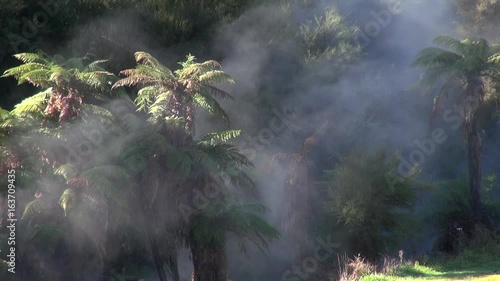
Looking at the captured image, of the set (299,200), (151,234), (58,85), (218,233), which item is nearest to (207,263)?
(218,233)

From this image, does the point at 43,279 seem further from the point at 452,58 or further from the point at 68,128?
the point at 452,58

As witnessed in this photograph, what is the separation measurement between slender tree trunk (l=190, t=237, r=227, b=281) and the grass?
2.48 m

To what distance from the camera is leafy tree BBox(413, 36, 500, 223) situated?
15.3 meters

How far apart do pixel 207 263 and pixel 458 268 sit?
5007 mm

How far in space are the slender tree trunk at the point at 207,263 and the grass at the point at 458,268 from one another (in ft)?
8.12

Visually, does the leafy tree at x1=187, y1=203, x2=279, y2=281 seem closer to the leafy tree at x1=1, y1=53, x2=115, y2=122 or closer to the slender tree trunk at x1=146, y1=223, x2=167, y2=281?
the slender tree trunk at x1=146, y1=223, x2=167, y2=281

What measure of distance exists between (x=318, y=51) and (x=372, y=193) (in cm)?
614

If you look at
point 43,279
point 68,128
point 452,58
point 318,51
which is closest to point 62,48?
point 68,128

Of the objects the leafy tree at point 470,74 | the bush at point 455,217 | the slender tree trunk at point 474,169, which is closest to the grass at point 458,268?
the bush at point 455,217

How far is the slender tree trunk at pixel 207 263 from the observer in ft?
39.3

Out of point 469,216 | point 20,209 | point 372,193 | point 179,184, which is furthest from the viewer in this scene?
point 469,216

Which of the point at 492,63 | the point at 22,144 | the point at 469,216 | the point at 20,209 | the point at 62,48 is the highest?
the point at 62,48

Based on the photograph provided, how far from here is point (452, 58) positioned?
15.7 metres

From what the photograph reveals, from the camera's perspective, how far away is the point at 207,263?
474 inches
